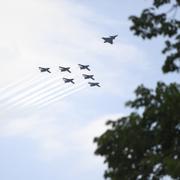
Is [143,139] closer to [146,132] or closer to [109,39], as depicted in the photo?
[146,132]

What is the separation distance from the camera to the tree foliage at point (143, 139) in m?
21.7

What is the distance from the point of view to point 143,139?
21.9 m

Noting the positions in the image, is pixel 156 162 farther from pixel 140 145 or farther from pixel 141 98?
pixel 141 98

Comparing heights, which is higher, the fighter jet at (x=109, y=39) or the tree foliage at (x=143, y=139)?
the fighter jet at (x=109, y=39)

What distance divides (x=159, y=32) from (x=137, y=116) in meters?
3.35

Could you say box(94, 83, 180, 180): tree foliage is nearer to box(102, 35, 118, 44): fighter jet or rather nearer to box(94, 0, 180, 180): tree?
box(94, 0, 180, 180): tree

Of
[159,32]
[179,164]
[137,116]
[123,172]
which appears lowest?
[179,164]

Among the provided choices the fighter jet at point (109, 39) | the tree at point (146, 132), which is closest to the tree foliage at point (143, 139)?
the tree at point (146, 132)

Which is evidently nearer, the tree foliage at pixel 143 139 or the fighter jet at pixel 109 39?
the tree foliage at pixel 143 139

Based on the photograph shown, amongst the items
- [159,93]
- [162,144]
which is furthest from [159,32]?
[162,144]

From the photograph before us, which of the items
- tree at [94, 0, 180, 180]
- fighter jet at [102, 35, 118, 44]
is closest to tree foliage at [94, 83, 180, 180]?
tree at [94, 0, 180, 180]

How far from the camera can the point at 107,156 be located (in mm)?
22438

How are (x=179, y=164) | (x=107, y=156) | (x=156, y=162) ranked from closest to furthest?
1. (x=179, y=164)
2. (x=156, y=162)
3. (x=107, y=156)

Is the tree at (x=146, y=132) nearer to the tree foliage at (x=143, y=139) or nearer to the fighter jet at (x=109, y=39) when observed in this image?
the tree foliage at (x=143, y=139)
